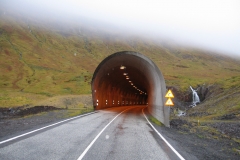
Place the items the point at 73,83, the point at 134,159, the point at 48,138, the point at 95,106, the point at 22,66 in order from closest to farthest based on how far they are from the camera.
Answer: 1. the point at 134,159
2. the point at 48,138
3. the point at 95,106
4. the point at 73,83
5. the point at 22,66

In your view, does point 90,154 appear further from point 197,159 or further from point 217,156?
point 217,156

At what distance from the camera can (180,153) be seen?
8945mm

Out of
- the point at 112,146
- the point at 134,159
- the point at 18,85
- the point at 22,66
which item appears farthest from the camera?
the point at 22,66

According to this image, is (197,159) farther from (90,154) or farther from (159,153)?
(90,154)

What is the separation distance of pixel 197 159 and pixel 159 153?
1314mm

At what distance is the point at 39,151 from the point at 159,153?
164 inches

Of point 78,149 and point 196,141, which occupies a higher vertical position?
point 78,149

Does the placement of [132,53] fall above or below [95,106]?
above

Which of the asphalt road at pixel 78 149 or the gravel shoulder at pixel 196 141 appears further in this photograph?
the gravel shoulder at pixel 196 141

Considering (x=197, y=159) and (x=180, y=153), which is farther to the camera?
(x=180, y=153)

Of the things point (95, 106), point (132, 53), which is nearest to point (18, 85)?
point (95, 106)

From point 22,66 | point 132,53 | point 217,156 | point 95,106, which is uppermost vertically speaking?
point 22,66

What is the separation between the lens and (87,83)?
81875 millimetres

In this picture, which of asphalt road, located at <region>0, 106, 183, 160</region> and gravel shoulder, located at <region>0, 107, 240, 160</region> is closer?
asphalt road, located at <region>0, 106, 183, 160</region>
